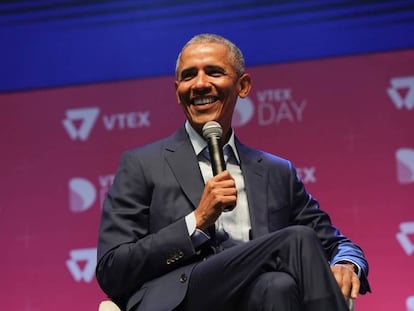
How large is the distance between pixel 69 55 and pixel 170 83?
1.55 ft

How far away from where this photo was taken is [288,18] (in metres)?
3.83

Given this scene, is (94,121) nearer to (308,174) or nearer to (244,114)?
(244,114)

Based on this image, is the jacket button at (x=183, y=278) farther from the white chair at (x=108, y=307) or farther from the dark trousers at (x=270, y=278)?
the white chair at (x=108, y=307)

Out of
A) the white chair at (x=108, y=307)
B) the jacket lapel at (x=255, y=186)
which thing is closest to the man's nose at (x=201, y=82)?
the jacket lapel at (x=255, y=186)

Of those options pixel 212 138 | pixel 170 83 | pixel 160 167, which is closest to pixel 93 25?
pixel 170 83

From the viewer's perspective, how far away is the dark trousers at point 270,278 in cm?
204

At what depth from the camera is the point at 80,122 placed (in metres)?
3.89

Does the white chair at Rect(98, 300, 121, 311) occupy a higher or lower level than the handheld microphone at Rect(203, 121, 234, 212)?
lower

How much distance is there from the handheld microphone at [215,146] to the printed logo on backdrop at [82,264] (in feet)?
5.00

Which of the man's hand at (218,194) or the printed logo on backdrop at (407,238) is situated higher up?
the man's hand at (218,194)

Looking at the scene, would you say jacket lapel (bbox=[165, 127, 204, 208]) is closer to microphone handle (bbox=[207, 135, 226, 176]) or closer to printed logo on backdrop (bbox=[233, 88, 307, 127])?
microphone handle (bbox=[207, 135, 226, 176])

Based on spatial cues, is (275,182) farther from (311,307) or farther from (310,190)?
(310,190)

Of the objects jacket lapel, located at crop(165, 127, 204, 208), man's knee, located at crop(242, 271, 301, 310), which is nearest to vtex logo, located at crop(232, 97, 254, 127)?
jacket lapel, located at crop(165, 127, 204, 208)

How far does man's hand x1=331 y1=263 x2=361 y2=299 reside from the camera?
2.23 meters
